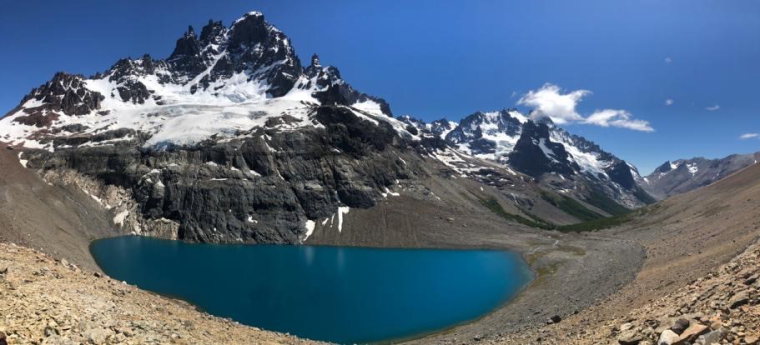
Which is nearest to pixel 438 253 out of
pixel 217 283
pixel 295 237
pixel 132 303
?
pixel 295 237

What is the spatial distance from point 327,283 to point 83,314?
3420 inches

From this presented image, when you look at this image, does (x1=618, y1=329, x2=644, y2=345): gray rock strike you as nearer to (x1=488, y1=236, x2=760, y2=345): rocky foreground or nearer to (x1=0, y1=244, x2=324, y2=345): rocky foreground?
(x1=488, y1=236, x2=760, y2=345): rocky foreground

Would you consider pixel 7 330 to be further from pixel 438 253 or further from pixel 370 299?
pixel 438 253

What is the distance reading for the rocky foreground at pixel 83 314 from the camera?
19.6m

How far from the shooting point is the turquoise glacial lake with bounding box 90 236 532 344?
76125mm

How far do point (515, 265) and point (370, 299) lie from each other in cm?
6686

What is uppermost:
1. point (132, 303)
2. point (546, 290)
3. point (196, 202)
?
point (196, 202)

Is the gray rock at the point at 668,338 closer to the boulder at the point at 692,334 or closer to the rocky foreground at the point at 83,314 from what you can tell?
the boulder at the point at 692,334

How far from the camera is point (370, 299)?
3627 inches

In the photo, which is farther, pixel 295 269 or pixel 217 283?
pixel 295 269

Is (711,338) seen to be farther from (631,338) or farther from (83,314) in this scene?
(83,314)

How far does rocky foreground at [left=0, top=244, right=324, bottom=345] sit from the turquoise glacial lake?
120 ft

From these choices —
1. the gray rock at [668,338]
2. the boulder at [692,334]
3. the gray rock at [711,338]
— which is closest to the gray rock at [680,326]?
the gray rock at [668,338]

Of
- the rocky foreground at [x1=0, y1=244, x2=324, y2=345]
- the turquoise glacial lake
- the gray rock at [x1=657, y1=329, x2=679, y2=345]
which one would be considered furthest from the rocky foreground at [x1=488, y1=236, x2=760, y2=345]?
the turquoise glacial lake
